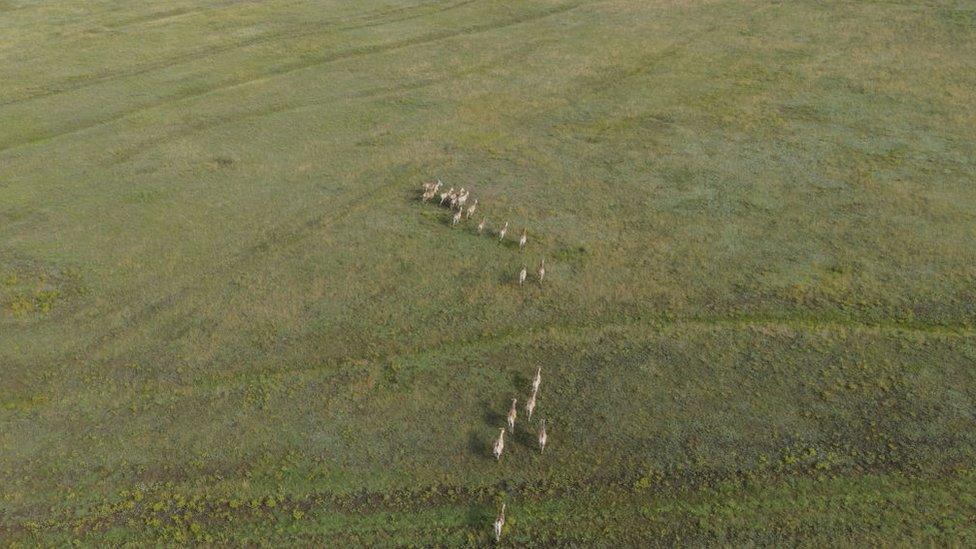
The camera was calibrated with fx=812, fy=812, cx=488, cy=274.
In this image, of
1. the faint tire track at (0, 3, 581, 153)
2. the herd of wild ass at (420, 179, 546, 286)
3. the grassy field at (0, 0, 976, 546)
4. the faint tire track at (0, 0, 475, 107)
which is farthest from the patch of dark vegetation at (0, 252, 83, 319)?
the faint tire track at (0, 0, 475, 107)

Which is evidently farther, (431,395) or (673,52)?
(673,52)

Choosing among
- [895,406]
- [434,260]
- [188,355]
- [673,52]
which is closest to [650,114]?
[673,52]

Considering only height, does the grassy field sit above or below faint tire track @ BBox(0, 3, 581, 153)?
below

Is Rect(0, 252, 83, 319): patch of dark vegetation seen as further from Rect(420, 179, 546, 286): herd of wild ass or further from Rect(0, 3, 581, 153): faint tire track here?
Rect(420, 179, 546, 286): herd of wild ass

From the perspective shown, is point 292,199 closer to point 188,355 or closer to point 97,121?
point 188,355

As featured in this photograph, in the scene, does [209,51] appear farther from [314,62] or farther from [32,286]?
A: [32,286]

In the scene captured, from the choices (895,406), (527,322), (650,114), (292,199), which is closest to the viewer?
(895,406)
